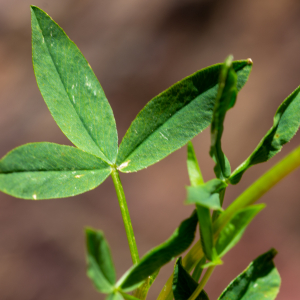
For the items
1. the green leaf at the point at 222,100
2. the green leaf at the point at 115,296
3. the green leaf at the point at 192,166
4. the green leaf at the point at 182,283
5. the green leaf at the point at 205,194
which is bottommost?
the green leaf at the point at 182,283

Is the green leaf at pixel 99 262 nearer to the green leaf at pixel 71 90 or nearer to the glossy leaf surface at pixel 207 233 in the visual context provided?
the glossy leaf surface at pixel 207 233

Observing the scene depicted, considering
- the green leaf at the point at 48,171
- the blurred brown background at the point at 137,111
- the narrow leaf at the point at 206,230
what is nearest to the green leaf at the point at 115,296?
the narrow leaf at the point at 206,230

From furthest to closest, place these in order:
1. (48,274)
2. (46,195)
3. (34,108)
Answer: (34,108) < (48,274) < (46,195)

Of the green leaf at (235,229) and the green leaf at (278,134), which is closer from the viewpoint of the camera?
the green leaf at (235,229)

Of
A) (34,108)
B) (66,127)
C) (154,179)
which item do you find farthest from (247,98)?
(66,127)

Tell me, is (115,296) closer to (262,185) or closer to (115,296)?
(115,296)

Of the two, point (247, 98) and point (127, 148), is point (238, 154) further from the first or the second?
point (127, 148)

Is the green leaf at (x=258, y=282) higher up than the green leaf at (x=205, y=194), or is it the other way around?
the green leaf at (x=205, y=194)
